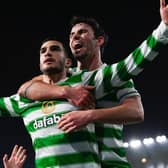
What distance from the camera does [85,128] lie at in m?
2.09

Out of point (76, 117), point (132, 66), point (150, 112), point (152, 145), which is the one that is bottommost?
point (152, 145)

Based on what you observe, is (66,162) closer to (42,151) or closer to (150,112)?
(42,151)

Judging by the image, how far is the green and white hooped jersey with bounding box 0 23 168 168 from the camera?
200cm

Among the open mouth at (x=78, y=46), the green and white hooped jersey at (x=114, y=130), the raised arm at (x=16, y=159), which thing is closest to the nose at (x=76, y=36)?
the open mouth at (x=78, y=46)

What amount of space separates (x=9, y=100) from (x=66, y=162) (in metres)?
0.53

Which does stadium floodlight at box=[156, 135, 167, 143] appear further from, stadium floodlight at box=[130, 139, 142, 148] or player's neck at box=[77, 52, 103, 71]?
player's neck at box=[77, 52, 103, 71]

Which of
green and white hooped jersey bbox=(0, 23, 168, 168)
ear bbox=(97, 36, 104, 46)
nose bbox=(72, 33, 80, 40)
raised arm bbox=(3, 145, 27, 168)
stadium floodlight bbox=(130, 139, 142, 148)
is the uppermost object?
nose bbox=(72, 33, 80, 40)

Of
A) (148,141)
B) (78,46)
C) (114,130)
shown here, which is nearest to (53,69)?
(78,46)

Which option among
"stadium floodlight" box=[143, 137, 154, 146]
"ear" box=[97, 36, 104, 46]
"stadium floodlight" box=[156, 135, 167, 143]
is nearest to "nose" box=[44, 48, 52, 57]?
"ear" box=[97, 36, 104, 46]

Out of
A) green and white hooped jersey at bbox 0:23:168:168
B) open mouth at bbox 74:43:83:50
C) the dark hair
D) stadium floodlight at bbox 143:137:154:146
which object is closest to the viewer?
green and white hooped jersey at bbox 0:23:168:168

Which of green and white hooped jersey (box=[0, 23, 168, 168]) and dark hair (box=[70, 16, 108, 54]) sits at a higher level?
dark hair (box=[70, 16, 108, 54])

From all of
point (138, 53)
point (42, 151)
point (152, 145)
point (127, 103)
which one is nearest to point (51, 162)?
point (42, 151)

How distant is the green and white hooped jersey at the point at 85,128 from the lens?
6.57 ft

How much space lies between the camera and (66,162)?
6.70 feet
